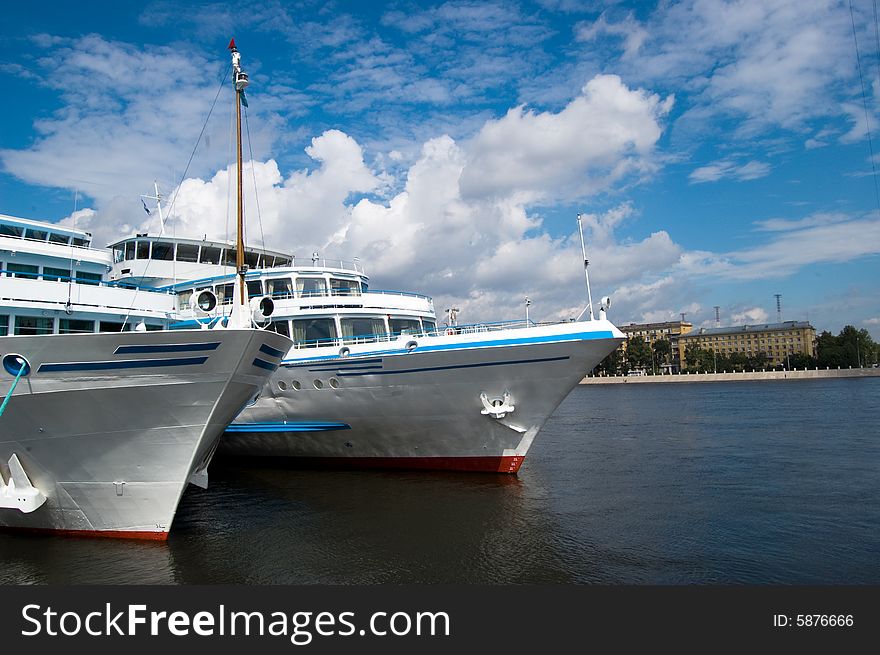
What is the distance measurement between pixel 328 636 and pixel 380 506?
8.15 m

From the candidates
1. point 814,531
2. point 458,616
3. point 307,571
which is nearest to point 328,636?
point 458,616

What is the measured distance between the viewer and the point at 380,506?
15.8 m

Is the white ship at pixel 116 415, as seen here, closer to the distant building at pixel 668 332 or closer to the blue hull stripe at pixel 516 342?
the blue hull stripe at pixel 516 342

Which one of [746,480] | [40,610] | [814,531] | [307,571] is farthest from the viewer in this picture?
[746,480]

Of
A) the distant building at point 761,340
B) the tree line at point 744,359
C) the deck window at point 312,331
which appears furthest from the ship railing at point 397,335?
the distant building at point 761,340

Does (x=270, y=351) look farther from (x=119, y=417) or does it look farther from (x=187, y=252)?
(x=187, y=252)

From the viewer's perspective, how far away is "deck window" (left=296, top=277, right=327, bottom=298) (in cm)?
2219

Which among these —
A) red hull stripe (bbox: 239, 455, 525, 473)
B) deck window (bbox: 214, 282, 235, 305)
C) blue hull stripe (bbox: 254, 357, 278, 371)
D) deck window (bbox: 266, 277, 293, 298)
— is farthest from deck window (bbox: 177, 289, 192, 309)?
blue hull stripe (bbox: 254, 357, 278, 371)

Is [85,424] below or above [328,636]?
above

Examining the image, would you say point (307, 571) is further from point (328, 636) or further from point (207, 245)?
point (207, 245)

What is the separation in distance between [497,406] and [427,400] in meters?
2.11

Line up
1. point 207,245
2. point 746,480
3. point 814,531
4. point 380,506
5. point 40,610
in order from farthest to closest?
point 207,245, point 746,480, point 380,506, point 814,531, point 40,610

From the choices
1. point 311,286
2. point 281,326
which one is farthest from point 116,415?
point 311,286

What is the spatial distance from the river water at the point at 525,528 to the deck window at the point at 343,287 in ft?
21.0
